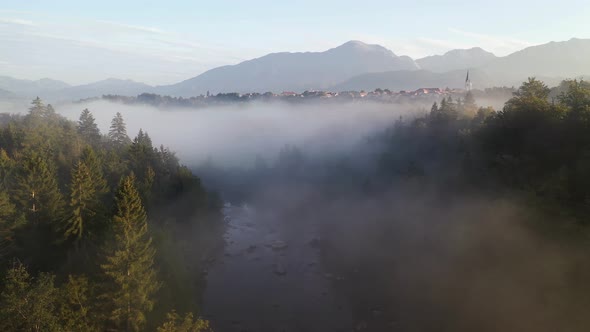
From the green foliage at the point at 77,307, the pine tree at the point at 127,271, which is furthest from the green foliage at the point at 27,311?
the pine tree at the point at 127,271

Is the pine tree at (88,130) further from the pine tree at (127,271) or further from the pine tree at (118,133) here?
the pine tree at (127,271)

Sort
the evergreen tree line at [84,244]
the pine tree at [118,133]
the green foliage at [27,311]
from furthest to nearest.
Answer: the pine tree at [118,133] < the evergreen tree line at [84,244] < the green foliage at [27,311]

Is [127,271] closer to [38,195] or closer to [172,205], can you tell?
[38,195]

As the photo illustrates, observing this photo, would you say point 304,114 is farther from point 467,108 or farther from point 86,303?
point 86,303

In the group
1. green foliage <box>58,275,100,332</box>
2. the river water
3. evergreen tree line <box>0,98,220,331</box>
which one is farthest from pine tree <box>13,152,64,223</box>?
the river water

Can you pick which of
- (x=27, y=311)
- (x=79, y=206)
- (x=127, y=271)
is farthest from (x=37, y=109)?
(x=27, y=311)
